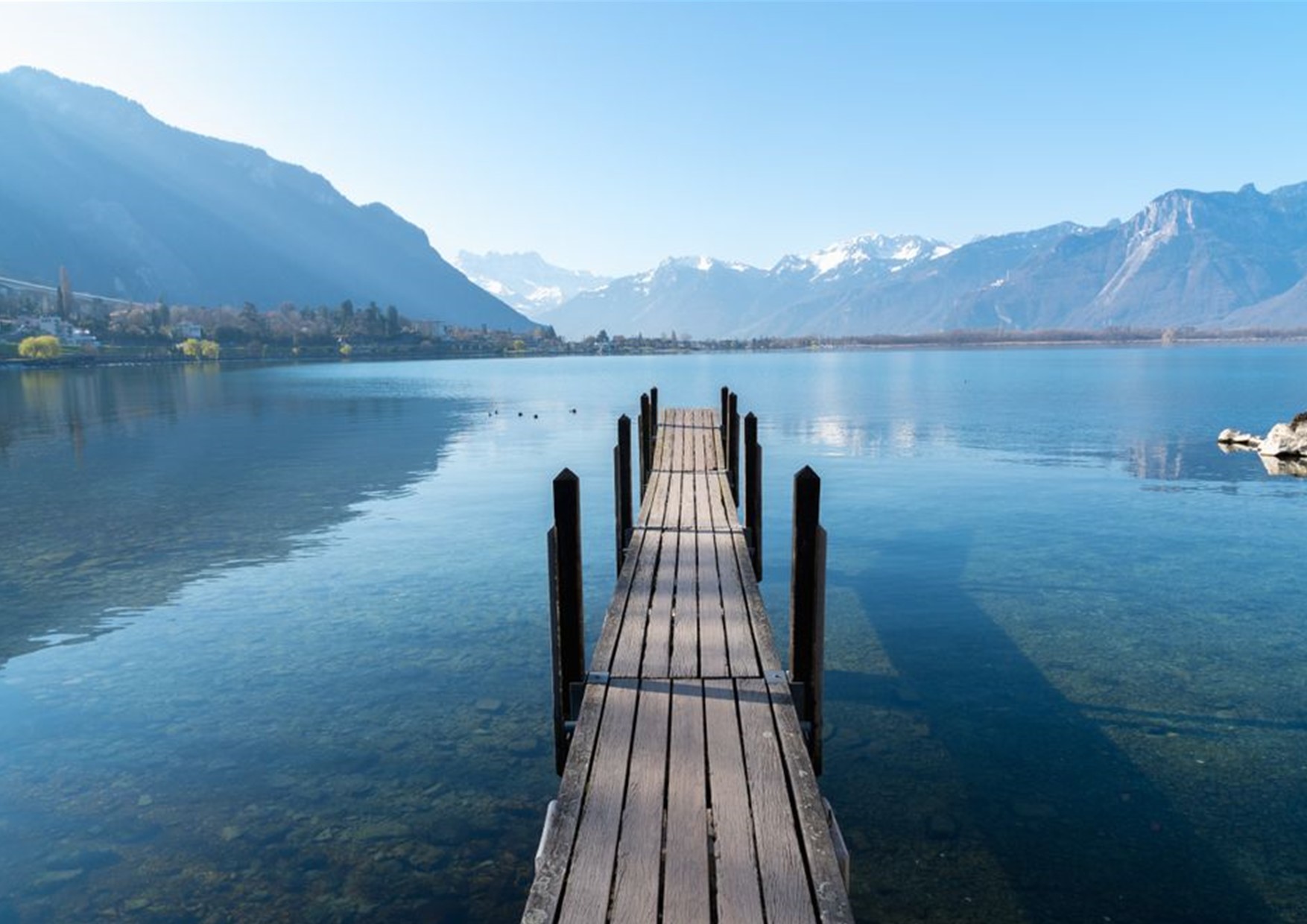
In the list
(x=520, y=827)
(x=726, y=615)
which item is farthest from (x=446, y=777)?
(x=726, y=615)

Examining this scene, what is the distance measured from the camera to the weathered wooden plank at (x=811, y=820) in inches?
219

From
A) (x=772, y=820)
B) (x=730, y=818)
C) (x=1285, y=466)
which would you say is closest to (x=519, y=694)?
(x=730, y=818)

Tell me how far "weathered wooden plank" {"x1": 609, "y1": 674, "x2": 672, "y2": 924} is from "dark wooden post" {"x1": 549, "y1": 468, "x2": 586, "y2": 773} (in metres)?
1.22

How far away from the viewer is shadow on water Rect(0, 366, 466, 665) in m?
19.5

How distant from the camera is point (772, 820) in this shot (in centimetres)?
651

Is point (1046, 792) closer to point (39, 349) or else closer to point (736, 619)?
point (736, 619)

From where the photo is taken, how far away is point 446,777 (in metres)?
10.8

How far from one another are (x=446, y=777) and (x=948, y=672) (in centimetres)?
853

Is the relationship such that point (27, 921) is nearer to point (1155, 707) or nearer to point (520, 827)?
point (520, 827)

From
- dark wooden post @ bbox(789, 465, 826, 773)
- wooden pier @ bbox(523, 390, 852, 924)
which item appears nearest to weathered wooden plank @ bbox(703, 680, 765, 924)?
wooden pier @ bbox(523, 390, 852, 924)

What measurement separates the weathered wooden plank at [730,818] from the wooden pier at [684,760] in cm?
1

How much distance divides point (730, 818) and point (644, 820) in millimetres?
692

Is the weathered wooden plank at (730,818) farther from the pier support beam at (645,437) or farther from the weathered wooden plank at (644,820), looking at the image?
the pier support beam at (645,437)

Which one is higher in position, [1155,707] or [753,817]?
[753,817]
